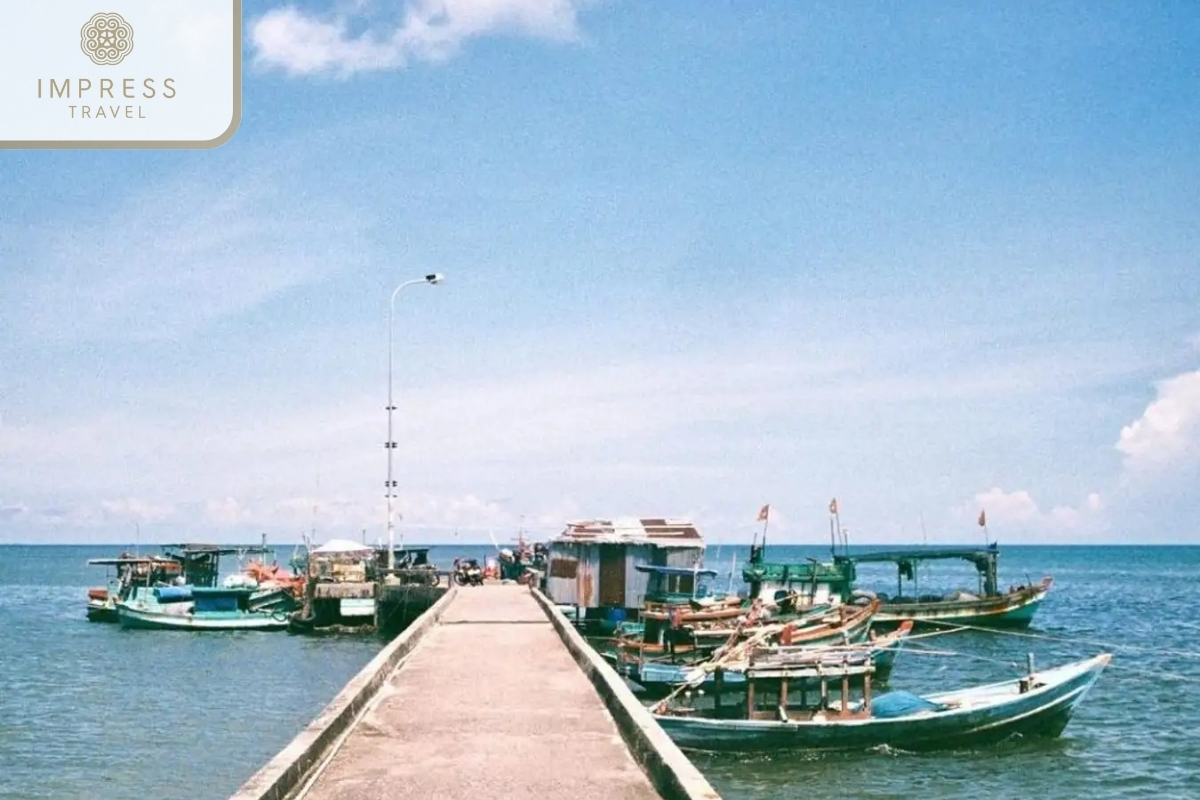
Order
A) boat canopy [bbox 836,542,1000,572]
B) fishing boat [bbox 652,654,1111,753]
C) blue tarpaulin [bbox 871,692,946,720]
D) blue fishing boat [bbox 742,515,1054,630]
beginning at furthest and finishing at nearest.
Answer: boat canopy [bbox 836,542,1000,572] < blue fishing boat [bbox 742,515,1054,630] < blue tarpaulin [bbox 871,692,946,720] < fishing boat [bbox 652,654,1111,753]

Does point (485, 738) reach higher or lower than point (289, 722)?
higher

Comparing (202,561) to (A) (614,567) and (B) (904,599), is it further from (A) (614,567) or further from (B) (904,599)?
(B) (904,599)

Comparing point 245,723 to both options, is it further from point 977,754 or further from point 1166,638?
point 1166,638

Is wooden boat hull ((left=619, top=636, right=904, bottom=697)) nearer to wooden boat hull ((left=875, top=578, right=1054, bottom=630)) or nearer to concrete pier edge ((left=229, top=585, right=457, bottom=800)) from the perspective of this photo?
concrete pier edge ((left=229, top=585, right=457, bottom=800))

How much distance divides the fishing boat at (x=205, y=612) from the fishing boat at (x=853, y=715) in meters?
27.3

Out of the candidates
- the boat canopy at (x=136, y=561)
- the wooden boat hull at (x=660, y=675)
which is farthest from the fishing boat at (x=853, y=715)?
the boat canopy at (x=136, y=561)

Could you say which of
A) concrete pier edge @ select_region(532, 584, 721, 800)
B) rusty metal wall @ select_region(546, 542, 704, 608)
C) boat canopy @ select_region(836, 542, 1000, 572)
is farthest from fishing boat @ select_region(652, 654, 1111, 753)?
boat canopy @ select_region(836, 542, 1000, 572)

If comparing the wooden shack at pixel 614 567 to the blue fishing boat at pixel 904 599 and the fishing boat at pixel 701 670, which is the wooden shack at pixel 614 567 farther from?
the fishing boat at pixel 701 670

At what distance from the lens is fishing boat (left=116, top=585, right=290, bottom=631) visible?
4484cm

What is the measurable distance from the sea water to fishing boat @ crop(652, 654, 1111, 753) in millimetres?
318

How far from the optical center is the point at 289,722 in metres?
25.9

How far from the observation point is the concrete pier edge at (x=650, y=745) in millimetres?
7895

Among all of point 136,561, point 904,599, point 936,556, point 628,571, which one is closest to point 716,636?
point 628,571

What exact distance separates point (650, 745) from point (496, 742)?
179 centimetres
